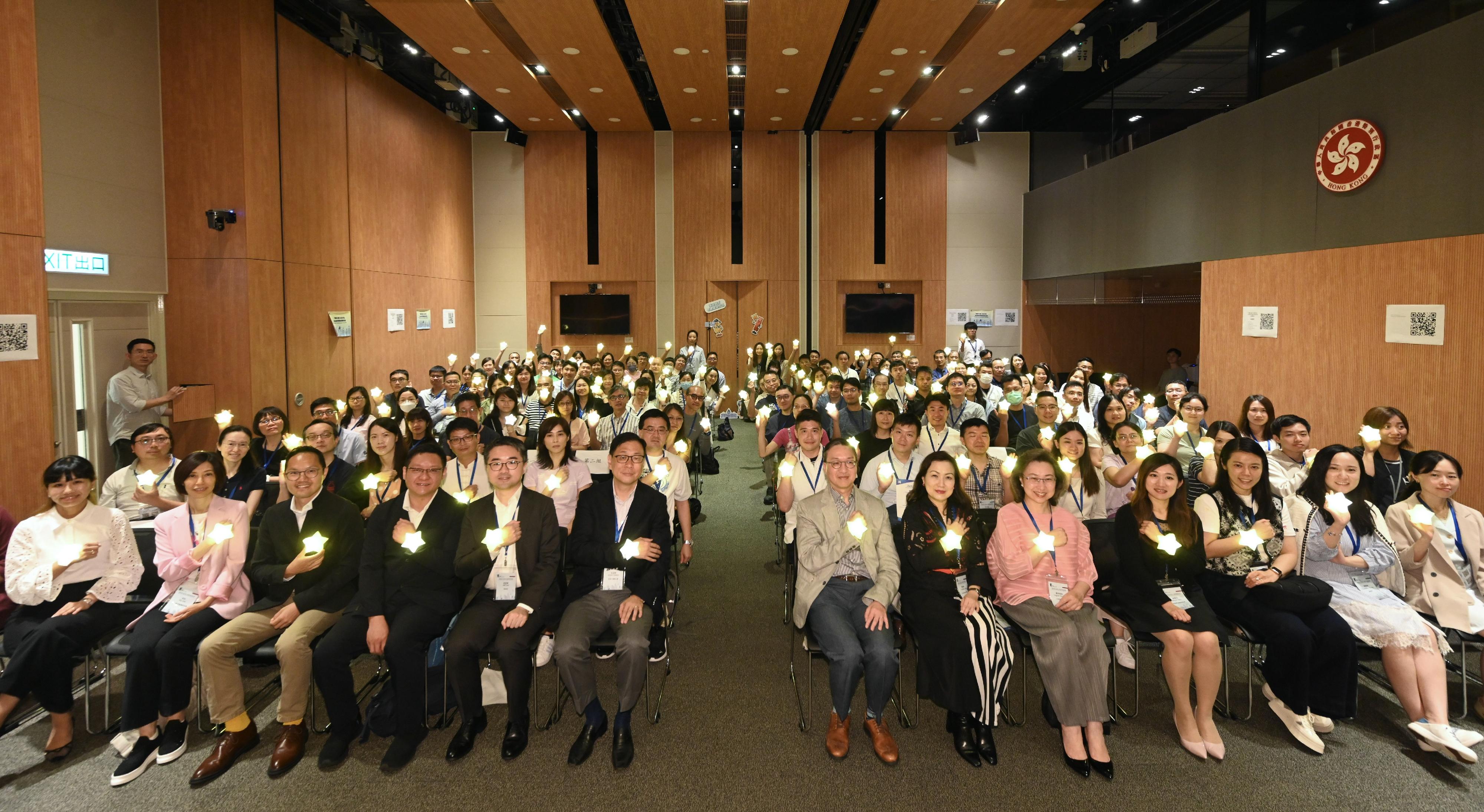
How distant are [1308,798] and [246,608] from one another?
15.6 feet

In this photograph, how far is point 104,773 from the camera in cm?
343

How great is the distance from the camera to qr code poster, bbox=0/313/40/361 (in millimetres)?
4906

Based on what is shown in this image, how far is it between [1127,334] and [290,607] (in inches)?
577

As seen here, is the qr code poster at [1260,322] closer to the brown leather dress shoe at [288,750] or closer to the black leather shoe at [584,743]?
the black leather shoe at [584,743]

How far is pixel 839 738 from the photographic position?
11.8ft

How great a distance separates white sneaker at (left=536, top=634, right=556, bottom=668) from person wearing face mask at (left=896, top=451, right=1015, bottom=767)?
1.71 meters

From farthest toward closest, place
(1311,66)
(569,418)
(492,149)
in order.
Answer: (492,149), (1311,66), (569,418)

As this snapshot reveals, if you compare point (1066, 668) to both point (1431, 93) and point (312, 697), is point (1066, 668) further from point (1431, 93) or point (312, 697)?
point (1431, 93)

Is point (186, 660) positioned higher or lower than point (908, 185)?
lower

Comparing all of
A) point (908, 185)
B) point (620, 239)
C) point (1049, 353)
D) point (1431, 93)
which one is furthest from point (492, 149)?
point (1431, 93)

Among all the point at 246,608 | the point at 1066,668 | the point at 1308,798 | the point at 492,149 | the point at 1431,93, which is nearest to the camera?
the point at 1308,798

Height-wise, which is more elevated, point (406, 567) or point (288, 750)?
point (406, 567)

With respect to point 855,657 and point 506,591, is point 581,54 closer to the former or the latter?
point 506,591

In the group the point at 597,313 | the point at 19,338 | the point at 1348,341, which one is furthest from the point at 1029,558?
the point at 597,313
